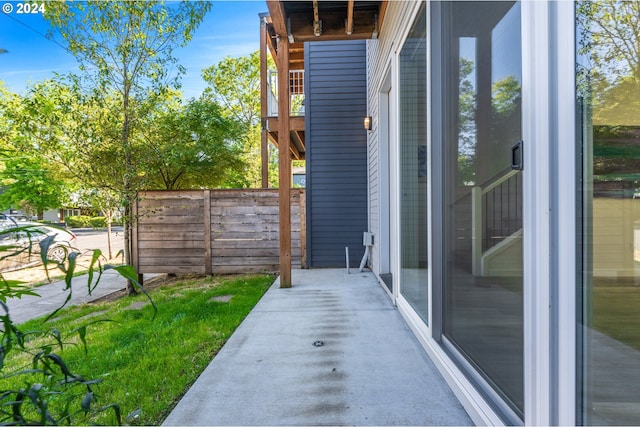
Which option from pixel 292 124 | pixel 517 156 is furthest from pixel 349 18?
pixel 517 156

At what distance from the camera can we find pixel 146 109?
4445 millimetres

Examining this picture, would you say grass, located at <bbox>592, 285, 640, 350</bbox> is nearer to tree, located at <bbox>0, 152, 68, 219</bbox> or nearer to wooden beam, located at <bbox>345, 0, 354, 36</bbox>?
tree, located at <bbox>0, 152, 68, 219</bbox>

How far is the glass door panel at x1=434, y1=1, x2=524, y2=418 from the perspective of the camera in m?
1.21

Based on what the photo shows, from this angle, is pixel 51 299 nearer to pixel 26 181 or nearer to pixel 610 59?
pixel 26 181

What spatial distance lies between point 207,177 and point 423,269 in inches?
202

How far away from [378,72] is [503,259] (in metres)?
3.54

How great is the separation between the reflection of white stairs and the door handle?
21 centimetres

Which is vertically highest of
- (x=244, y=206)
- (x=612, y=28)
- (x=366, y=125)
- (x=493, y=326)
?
(x=366, y=125)

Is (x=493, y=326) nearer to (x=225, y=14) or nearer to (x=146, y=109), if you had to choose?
(x=146, y=109)

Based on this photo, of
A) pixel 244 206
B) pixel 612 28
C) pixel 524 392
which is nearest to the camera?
pixel 612 28

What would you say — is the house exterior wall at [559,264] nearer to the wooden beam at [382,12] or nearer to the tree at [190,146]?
the wooden beam at [382,12]

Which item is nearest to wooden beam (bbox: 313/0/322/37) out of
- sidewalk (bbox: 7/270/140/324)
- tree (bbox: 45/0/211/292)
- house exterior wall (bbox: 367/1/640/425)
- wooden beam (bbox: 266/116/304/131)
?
tree (bbox: 45/0/211/292)

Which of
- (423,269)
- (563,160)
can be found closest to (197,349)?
(423,269)

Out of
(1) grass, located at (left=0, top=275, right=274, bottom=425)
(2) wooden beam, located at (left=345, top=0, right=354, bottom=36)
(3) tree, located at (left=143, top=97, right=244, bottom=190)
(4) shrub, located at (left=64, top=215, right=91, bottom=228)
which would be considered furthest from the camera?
(4) shrub, located at (left=64, top=215, right=91, bottom=228)
